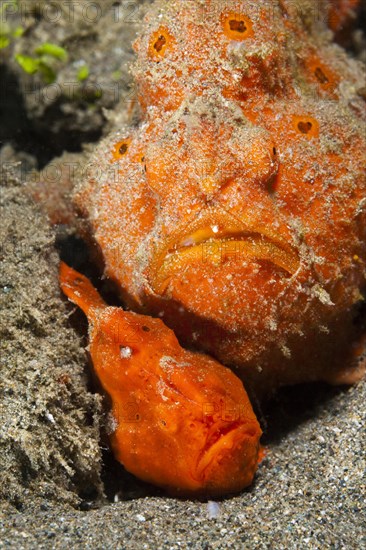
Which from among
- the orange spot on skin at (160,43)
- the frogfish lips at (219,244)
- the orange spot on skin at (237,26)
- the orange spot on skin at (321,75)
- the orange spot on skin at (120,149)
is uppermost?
the orange spot on skin at (237,26)

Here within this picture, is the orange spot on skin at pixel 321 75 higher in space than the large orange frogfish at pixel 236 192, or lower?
higher

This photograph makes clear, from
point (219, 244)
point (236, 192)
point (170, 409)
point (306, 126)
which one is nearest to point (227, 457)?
point (170, 409)

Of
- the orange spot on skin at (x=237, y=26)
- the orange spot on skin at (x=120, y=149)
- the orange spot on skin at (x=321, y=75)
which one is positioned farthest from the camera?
the orange spot on skin at (x=321, y=75)

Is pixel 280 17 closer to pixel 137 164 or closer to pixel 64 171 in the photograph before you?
pixel 137 164

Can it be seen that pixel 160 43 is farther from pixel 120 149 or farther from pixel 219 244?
pixel 219 244

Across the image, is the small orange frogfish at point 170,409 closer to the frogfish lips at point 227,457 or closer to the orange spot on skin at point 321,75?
the frogfish lips at point 227,457

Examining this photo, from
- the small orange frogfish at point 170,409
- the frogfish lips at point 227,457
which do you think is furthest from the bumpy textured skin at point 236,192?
the frogfish lips at point 227,457

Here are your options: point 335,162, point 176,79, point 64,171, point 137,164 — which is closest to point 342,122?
point 335,162
